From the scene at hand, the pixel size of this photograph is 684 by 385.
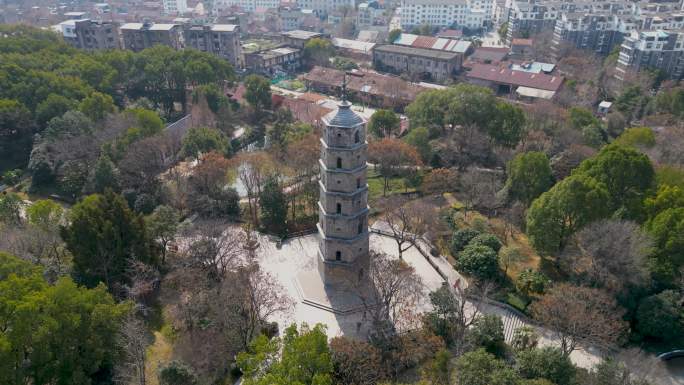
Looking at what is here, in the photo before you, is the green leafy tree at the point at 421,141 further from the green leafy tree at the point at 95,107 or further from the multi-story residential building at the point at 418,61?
the multi-story residential building at the point at 418,61

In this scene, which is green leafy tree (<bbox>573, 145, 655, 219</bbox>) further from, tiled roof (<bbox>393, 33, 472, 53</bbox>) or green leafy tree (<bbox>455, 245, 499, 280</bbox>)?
tiled roof (<bbox>393, 33, 472, 53</bbox>)

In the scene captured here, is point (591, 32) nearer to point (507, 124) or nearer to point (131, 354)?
point (507, 124)

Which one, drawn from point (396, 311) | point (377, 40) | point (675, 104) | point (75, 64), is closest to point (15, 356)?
point (396, 311)

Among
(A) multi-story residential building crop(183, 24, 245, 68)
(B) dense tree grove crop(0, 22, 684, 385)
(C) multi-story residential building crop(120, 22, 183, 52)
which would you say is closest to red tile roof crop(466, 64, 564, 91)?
(B) dense tree grove crop(0, 22, 684, 385)

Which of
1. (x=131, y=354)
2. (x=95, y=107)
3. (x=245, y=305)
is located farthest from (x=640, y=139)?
(x=95, y=107)

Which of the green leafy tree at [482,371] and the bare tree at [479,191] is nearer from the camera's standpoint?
the green leafy tree at [482,371]

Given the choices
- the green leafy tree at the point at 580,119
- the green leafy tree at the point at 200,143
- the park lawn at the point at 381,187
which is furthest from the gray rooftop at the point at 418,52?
the green leafy tree at the point at 200,143
